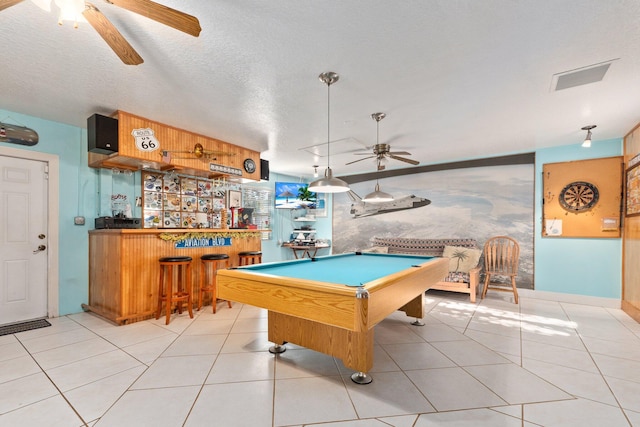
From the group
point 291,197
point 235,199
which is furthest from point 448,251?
point 235,199

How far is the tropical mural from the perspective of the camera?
16.5ft

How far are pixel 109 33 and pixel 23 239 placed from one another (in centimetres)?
347

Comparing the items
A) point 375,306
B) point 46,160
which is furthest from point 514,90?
point 46,160

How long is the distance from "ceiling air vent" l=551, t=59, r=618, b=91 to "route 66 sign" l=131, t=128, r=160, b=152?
14.9 feet

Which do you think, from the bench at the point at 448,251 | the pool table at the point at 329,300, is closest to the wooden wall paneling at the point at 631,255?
the bench at the point at 448,251

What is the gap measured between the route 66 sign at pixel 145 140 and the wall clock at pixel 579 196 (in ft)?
21.0

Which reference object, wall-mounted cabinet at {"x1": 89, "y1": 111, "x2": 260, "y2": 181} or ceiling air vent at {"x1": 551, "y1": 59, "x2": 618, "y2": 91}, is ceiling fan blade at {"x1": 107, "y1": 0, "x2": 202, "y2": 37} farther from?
ceiling air vent at {"x1": 551, "y1": 59, "x2": 618, "y2": 91}

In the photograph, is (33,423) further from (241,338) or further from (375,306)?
(375,306)

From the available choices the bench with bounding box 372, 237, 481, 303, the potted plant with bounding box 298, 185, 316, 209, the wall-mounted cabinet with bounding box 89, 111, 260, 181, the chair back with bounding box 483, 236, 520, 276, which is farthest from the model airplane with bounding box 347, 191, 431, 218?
the wall-mounted cabinet with bounding box 89, 111, 260, 181

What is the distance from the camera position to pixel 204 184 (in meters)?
5.18

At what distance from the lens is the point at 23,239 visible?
3.54 metres

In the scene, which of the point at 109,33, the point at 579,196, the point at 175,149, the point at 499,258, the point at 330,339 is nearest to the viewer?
the point at 109,33

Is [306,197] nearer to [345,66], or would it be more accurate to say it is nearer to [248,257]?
[248,257]

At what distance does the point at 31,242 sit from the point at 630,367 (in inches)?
262
